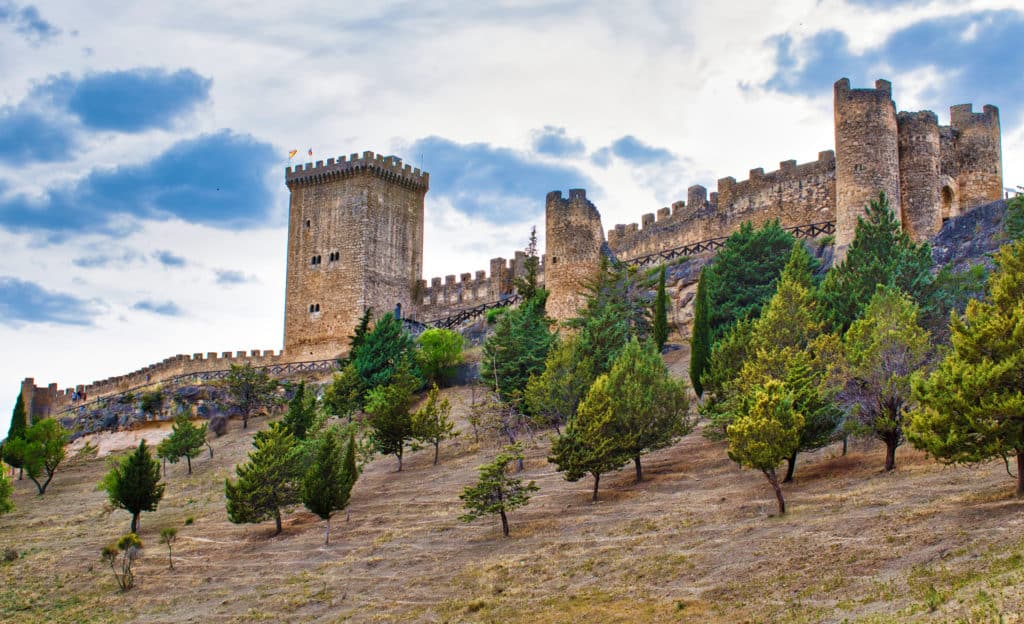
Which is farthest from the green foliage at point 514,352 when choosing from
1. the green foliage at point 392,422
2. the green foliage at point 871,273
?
the green foliage at point 871,273

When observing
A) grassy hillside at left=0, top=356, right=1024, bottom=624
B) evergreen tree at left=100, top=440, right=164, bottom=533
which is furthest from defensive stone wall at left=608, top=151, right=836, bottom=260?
evergreen tree at left=100, top=440, right=164, bottom=533

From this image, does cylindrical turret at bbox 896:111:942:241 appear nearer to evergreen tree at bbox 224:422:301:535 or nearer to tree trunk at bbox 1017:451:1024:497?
tree trunk at bbox 1017:451:1024:497

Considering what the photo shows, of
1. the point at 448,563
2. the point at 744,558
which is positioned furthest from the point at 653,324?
the point at 744,558

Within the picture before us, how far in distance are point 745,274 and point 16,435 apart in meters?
37.8

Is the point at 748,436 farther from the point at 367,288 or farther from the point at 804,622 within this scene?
the point at 367,288

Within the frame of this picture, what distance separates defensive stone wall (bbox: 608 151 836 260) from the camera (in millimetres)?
50531

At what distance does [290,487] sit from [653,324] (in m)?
18.2

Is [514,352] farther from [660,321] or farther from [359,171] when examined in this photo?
[359,171]

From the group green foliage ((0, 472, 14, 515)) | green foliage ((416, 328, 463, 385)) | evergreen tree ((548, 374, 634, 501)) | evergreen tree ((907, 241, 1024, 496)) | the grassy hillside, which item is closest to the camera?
the grassy hillside

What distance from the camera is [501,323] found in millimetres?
47906

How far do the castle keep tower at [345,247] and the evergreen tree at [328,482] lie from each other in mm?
26451

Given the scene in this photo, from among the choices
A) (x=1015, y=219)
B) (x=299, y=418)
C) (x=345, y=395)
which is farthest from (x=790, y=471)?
(x=345, y=395)

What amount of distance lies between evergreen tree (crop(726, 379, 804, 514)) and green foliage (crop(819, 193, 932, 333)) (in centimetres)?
753

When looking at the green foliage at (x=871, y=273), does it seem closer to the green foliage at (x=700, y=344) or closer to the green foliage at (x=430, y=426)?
the green foliage at (x=700, y=344)
